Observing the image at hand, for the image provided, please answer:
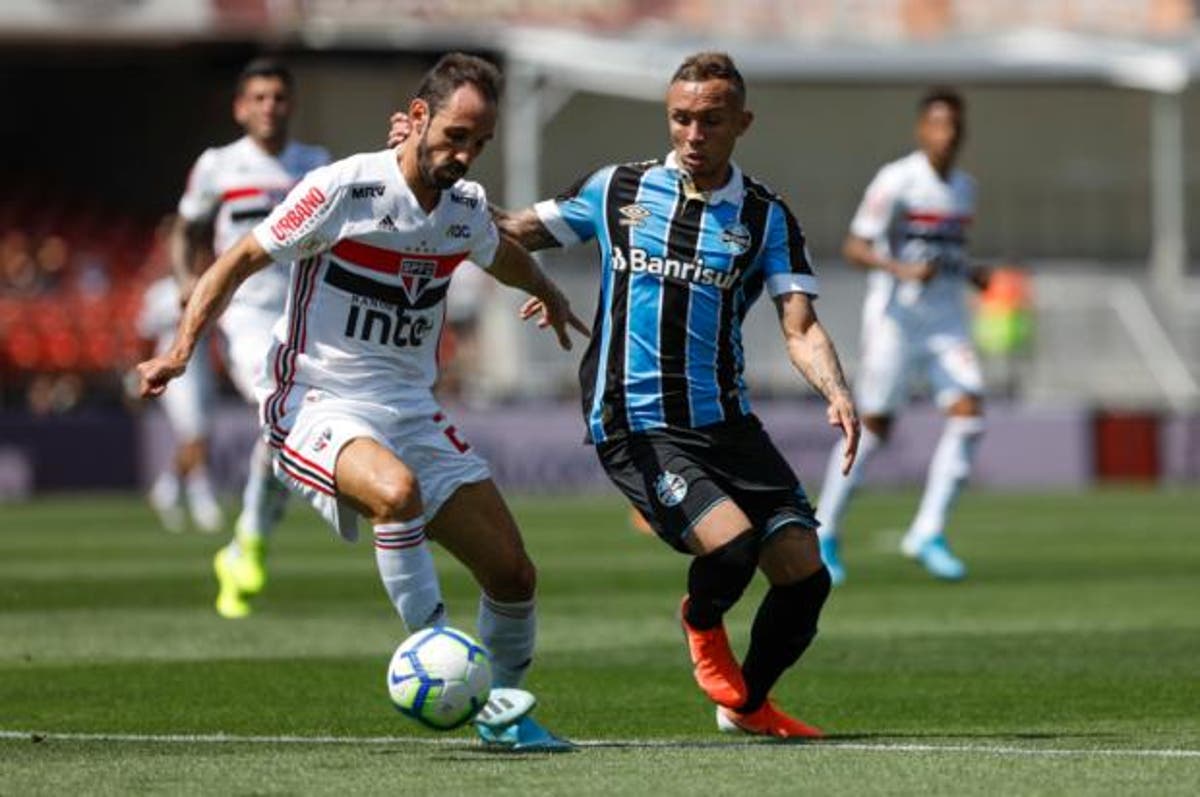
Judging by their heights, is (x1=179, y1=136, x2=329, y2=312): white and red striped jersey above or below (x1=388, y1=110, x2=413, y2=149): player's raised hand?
below

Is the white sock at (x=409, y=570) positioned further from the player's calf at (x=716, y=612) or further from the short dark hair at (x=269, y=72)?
the short dark hair at (x=269, y=72)

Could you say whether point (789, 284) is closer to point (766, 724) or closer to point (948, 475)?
point (766, 724)

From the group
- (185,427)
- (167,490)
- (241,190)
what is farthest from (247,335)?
(167,490)

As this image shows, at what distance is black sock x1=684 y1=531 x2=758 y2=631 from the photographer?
879 centimetres

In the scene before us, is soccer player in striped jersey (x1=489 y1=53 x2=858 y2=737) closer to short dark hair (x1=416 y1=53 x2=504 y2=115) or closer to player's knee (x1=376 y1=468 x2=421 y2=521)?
short dark hair (x1=416 y1=53 x2=504 y2=115)

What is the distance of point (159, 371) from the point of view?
818cm

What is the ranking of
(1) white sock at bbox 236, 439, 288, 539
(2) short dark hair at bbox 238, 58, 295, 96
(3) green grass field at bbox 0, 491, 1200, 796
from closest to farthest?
(3) green grass field at bbox 0, 491, 1200, 796 → (1) white sock at bbox 236, 439, 288, 539 → (2) short dark hair at bbox 238, 58, 295, 96

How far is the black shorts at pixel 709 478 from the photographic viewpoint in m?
8.88

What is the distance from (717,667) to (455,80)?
2.13 meters

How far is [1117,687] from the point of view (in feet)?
33.9

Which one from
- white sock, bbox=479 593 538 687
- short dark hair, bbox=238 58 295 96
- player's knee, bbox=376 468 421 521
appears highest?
short dark hair, bbox=238 58 295 96

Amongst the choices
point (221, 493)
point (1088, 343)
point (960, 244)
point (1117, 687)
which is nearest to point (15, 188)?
point (221, 493)

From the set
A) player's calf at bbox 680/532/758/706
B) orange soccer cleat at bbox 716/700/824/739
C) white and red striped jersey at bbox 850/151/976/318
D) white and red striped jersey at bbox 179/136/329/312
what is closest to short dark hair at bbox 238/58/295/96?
white and red striped jersey at bbox 179/136/329/312

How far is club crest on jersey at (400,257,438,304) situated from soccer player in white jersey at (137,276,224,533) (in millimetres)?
12531
